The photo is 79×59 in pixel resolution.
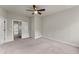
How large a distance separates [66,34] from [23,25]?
437 cm

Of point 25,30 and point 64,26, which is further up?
point 64,26

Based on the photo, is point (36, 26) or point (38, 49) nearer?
point (38, 49)

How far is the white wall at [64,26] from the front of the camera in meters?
4.20

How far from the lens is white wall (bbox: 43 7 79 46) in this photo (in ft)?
13.8

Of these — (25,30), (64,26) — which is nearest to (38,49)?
(64,26)

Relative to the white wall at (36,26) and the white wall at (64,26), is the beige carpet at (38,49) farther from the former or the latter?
the white wall at (36,26)

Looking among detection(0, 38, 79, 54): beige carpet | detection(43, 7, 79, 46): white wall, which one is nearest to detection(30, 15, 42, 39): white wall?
detection(43, 7, 79, 46): white wall

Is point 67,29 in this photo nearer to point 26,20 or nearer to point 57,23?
point 57,23

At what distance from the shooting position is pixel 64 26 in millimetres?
5035

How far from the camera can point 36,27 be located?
23.6ft

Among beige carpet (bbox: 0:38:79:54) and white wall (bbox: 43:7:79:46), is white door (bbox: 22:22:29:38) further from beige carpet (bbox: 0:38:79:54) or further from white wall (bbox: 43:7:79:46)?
beige carpet (bbox: 0:38:79:54)

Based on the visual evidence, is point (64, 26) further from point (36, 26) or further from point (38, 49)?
point (36, 26)

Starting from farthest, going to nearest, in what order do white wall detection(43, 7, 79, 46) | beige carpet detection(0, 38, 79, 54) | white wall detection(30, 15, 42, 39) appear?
1. white wall detection(30, 15, 42, 39)
2. white wall detection(43, 7, 79, 46)
3. beige carpet detection(0, 38, 79, 54)
